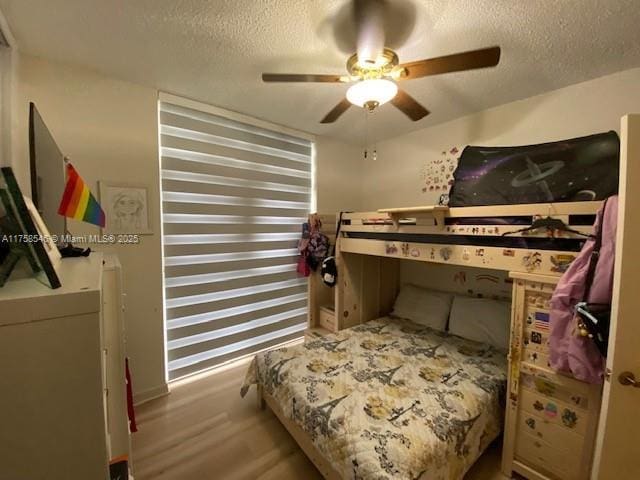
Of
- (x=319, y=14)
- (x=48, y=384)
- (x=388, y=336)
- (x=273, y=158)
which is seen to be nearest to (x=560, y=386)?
(x=388, y=336)

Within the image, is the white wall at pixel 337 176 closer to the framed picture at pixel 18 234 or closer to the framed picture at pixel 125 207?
the framed picture at pixel 125 207

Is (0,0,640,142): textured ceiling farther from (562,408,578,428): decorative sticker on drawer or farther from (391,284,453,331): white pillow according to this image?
(562,408,578,428): decorative sticker on drawer

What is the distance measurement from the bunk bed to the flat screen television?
1577 millimetres

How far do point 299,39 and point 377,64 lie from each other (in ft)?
1.66

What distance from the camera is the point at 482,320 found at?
2.37 metres

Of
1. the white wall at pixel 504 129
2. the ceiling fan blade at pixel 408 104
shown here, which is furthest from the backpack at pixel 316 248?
the ceiling fan blade at pixel 408 104

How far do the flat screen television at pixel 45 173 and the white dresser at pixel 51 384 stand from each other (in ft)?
2.95

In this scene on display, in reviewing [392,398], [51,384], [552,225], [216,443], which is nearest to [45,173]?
[51,384]

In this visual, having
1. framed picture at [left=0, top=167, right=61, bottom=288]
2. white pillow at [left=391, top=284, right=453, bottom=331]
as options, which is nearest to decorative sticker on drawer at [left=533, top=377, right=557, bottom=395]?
white pillow at [left=391, top=284, right=453, bottom=331]

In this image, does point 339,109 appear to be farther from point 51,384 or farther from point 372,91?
point 51,384

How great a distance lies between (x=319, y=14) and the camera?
138 cm

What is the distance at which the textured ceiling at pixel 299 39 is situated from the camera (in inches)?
53.4

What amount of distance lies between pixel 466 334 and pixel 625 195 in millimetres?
1738

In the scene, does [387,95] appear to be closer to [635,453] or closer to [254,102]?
[254,102]
